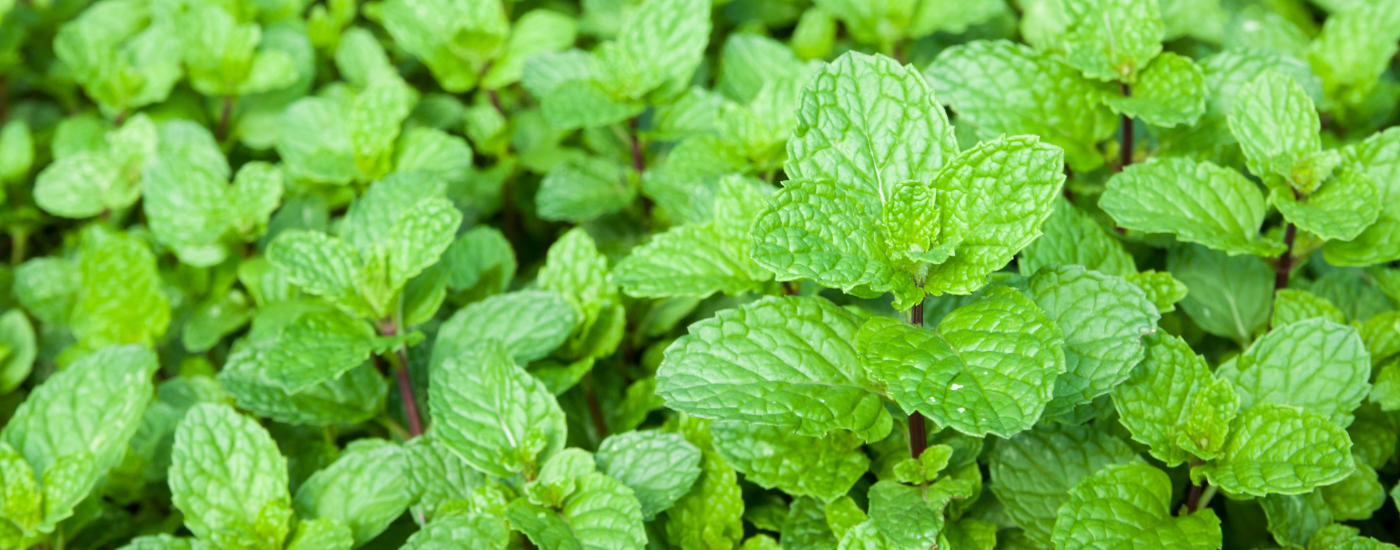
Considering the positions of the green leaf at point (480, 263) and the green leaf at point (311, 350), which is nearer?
the green leaf at point (311, 350)

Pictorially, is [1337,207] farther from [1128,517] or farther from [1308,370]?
[1128,517]

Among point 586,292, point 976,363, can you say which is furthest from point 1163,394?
point 586,292

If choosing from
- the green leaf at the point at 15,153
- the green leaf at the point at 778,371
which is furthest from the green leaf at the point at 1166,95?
the green leaf at the point at 15,153

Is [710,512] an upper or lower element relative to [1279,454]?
lower

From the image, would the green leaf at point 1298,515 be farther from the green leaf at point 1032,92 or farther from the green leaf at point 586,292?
the green leaf at point 586,292

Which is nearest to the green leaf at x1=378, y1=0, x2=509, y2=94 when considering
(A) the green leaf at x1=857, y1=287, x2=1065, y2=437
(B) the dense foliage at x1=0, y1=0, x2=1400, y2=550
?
(B) the dense foliage at x1=0, y1=0, x2=1400, y2=550

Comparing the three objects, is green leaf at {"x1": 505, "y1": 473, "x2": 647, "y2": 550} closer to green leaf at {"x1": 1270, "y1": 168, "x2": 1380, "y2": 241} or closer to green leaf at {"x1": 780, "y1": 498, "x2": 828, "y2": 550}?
green leaf at {"x1": 780, "y1": 498, "x2": 828, "y2": 550}
